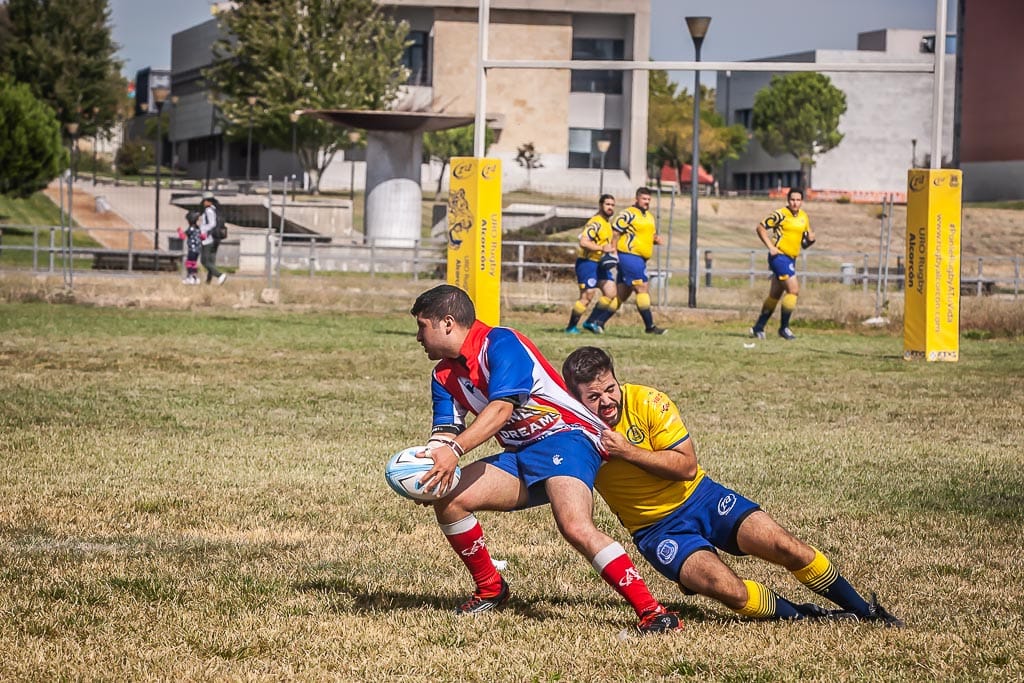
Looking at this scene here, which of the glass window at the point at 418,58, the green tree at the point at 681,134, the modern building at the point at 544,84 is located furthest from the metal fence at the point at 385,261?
the green tree at the point at 681,134

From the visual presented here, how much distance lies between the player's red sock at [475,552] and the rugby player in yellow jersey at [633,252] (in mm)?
14357

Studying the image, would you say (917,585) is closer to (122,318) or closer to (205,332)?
(205,332)

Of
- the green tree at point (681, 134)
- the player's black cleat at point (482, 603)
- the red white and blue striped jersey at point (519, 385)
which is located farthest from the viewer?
the green tree at point (681, 134)

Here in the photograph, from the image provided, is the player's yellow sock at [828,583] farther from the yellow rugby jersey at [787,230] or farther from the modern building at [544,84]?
the modern building at [544,84]

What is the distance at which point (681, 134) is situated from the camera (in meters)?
92.0

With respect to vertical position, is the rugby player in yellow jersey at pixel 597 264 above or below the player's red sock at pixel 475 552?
above

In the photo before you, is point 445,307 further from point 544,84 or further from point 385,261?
point 544,84

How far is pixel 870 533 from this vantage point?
763cm

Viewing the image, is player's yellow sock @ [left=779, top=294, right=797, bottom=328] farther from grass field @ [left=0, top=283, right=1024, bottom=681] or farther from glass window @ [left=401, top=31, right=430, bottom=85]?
→ glass window @ [left=401, top=31, right=430, bottom=85]

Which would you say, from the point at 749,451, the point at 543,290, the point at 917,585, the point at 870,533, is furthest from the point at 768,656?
the point at 543,290

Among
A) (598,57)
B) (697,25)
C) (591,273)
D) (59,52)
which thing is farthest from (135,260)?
(598,57)

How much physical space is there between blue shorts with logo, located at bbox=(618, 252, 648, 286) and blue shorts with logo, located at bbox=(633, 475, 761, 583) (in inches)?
578

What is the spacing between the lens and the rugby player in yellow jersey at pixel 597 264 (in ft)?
65.0

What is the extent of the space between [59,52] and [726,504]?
7795 centimetres
